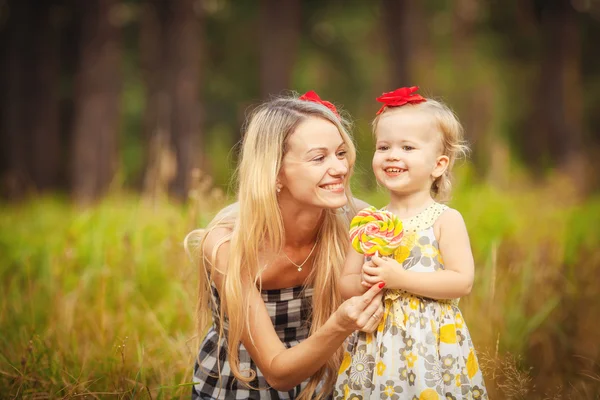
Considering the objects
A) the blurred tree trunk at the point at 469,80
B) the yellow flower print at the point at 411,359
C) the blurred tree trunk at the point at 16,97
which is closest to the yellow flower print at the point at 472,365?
the yellow flower print at the point at 411,359

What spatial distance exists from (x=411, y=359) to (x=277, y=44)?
9.84m

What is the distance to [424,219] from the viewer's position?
2334 millimetres

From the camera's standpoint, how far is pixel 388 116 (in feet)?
7.79

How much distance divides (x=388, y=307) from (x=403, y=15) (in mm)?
9192

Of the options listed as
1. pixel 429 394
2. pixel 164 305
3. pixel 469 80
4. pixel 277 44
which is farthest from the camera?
pixel 469 80

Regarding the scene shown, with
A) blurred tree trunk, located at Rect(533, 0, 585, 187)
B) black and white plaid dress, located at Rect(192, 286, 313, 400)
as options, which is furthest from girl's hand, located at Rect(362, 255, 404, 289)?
blurred tree trunk, located at Rect(533, 0, 585, 187)

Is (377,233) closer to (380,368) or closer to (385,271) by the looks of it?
(385,271)

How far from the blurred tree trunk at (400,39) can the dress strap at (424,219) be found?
8.30 m

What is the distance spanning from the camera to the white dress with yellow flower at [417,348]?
2189mm

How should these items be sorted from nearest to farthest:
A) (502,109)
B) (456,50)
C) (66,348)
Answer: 1. (66,348)
2. (456,50)
3. (502,109)

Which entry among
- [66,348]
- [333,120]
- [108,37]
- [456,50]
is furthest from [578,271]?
[456,50]

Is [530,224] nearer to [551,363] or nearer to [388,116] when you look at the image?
[551,363]

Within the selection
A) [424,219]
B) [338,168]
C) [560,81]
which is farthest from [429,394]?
[560,81]

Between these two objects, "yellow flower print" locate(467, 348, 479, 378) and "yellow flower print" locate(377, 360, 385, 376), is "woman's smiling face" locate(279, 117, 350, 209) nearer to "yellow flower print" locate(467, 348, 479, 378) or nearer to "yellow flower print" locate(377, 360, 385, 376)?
"yellow flower print" locate(377, 360, 385, 376)
